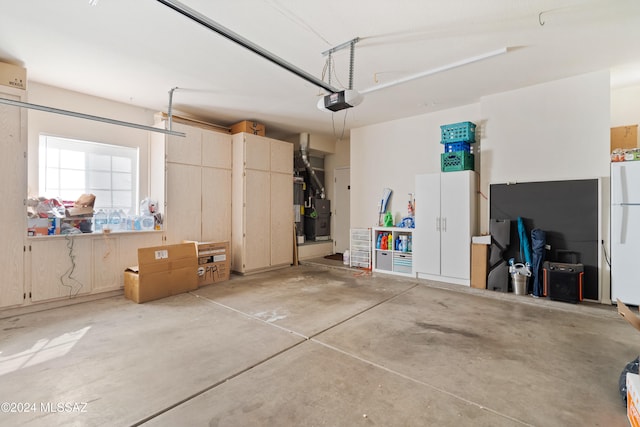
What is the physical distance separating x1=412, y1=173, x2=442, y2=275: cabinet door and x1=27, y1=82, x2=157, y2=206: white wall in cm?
466

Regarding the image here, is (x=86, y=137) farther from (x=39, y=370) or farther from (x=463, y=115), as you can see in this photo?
(x=463, y=115)

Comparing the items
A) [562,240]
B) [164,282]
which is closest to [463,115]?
[562,240]

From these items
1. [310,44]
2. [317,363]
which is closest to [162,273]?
[317,363]

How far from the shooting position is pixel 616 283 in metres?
3.42

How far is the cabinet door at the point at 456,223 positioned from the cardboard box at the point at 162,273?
3916mm

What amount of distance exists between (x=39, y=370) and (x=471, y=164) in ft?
18.2

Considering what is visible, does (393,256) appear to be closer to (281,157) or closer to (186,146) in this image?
(281,157)

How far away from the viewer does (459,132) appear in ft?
14.7

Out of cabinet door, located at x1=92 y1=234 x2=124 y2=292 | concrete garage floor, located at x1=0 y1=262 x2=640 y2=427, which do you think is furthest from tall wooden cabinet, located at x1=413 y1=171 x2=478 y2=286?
cabinet door, located at x1=92 y1=234 x2=124 y2=292

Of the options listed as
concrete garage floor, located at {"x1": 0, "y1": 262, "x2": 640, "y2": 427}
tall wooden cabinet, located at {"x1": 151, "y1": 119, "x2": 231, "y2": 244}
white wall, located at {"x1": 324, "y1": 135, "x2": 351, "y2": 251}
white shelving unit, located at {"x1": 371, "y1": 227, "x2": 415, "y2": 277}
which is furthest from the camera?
white wall, located at {"x1": 324, "y1": 135, "x2": 351, "y2": 251}

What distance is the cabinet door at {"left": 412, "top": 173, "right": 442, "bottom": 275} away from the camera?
463cm

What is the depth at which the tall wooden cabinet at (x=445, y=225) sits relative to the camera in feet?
14.3

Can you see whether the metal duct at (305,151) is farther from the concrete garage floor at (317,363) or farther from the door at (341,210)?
the concrete garage floor at (317,363)

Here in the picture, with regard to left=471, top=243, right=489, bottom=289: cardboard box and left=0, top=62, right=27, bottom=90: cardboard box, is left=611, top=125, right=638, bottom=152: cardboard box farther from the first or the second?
left=0, top=62, right=27, bottom=90: cardboard box
